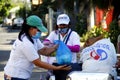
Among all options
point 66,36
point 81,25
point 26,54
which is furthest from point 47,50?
point 81,25

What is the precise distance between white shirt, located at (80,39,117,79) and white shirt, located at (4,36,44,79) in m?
0.88

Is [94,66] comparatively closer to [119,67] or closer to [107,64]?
[107,64]

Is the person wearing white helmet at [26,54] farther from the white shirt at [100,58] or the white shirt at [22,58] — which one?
the white shirt at [100,58]

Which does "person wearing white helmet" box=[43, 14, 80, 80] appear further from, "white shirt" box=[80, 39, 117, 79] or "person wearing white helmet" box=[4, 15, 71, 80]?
"person wearing white helmet" box=[4, 15, 71, 80]

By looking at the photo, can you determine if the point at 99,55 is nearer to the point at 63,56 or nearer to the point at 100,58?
the point at 100,58

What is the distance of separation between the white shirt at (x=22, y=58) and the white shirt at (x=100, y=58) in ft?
2.87

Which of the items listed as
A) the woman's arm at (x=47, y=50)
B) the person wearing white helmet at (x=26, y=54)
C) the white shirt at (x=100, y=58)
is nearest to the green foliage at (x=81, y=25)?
the woman's arm at (x=47, y=50)

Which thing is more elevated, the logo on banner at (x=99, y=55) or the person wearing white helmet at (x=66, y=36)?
the person wearing white helmet at (x=66, y=36)

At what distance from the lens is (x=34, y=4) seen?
64.5 meters

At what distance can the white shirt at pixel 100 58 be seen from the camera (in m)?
6.76

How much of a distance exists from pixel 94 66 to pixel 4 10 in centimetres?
6164

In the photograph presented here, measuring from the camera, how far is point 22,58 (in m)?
6.33

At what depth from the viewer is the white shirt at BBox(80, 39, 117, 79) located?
676cm

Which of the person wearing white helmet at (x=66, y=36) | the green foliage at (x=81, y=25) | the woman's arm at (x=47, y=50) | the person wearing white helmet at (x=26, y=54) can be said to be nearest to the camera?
the person wearing white helmet at (x=26, y=54)
